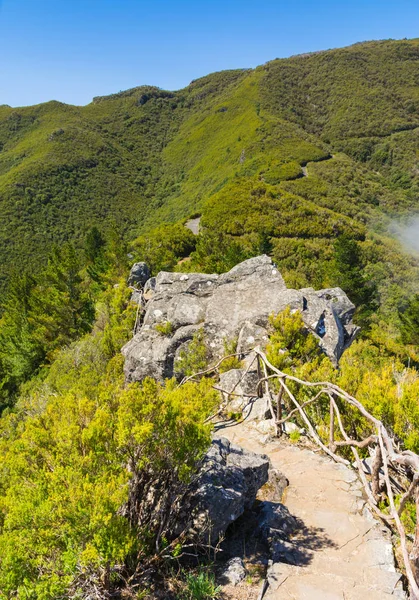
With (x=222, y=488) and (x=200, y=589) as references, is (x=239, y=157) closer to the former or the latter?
(x=222, y=488)

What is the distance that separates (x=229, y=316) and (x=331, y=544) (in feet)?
22.6

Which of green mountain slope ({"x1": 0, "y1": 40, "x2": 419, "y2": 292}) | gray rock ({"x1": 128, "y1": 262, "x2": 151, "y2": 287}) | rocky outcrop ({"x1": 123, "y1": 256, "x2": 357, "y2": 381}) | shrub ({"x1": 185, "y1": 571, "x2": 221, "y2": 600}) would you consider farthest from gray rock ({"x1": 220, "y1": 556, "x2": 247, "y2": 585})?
green mountain slope ({"x1": 0, "y1": 40, "x2": 419, "y2": 292})

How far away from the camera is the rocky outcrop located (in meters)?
9.54

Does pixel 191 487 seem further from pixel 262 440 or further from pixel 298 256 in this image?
pixel 298 256

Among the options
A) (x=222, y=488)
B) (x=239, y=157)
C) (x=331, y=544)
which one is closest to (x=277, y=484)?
→ (x=331, y=544)

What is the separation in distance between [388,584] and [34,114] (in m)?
195

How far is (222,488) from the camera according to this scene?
3832 mm

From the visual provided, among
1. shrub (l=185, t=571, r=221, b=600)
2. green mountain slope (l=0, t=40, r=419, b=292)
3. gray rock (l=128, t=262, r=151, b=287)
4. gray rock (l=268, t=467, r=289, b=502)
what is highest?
green mountain slope (l=0, t=40, r=419, b=292)

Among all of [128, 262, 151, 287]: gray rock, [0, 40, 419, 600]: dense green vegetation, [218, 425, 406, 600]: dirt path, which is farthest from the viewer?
[128, 262, 151, 287]: gray rock

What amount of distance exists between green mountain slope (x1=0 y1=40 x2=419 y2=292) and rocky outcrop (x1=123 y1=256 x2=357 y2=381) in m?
38.8

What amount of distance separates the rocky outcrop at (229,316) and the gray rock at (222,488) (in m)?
4.78

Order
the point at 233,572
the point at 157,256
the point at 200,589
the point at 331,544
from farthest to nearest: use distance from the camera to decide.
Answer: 1. the point at 157,256
2. the point at 331,544
3. the point at 233,572
4. the point at 200,589

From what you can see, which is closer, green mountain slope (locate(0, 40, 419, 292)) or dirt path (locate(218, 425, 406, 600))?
dirt path (locate(218, 425, 406, 600))

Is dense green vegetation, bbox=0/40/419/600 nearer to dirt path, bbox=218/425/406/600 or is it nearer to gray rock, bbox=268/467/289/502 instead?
dirt path, bbox=218/425/406/600
